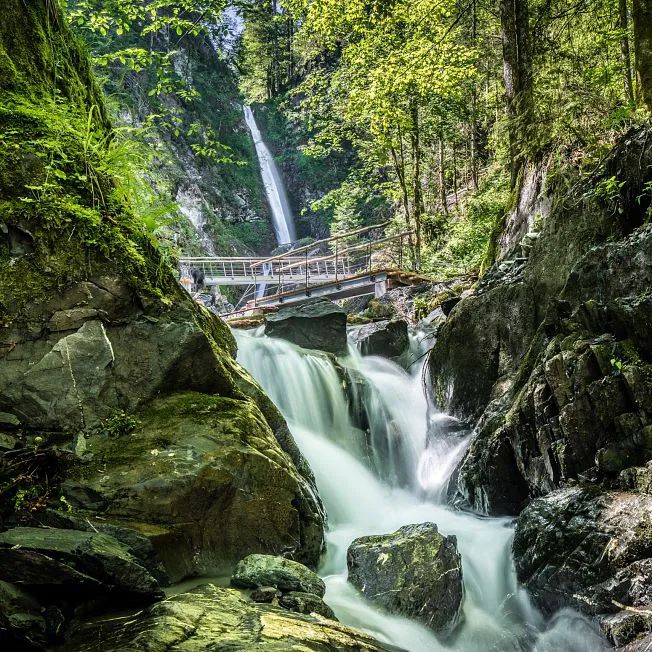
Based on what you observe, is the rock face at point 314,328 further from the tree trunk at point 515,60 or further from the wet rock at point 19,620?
the wet rock at point 19,620

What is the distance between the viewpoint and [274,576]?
11.6 ft

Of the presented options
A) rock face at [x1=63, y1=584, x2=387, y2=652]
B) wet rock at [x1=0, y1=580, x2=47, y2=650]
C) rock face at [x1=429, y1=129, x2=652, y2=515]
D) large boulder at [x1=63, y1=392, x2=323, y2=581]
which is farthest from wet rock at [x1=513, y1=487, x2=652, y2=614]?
wet rock at [x1=0, y1=580, x2=47, y2=650]

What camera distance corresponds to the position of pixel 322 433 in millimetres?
8656

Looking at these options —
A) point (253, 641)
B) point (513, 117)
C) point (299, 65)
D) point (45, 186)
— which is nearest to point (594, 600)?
point (253, 641)

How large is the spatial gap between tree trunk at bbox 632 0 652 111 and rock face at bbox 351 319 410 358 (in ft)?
21.9

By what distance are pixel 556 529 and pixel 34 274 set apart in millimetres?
4772

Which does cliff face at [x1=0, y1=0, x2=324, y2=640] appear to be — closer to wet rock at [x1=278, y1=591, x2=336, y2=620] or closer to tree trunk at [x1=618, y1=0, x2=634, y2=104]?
wet rock at [x1=278, y1=591, x2=336, y2=620]

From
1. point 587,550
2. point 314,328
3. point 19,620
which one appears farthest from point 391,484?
point 19,620

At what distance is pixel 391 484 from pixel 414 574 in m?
3.61

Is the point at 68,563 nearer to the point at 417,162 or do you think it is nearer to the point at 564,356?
the point at 564,356

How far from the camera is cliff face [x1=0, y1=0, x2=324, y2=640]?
3.62 metres

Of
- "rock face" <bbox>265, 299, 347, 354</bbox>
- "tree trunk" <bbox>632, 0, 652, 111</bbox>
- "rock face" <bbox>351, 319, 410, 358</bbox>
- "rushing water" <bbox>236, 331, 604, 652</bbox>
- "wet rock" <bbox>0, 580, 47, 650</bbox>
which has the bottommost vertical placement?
"rushing water" <bbox>236, 331, 604, 652</bbox>

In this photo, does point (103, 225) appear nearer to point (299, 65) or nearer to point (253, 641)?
point (253, 641)

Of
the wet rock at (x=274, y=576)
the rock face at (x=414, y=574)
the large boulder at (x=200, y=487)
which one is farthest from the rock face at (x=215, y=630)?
the rock face at (x=414, y=574)
